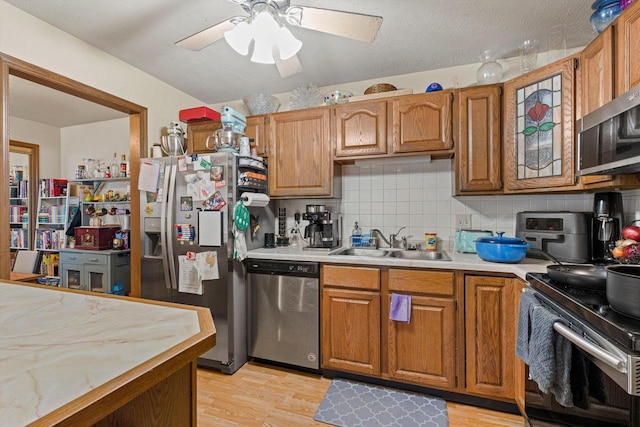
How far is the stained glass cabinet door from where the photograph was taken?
178cm

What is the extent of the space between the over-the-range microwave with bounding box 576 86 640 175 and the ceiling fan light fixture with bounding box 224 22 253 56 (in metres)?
1.63

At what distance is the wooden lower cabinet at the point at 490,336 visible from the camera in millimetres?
1786

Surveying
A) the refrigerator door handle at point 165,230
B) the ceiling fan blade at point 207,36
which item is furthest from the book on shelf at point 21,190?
the ceiling fan blade at point 207,36

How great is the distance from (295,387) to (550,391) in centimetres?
149

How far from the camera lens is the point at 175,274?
2.39 m

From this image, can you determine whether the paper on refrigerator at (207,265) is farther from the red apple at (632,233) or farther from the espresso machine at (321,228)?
the red apple at (632,233)

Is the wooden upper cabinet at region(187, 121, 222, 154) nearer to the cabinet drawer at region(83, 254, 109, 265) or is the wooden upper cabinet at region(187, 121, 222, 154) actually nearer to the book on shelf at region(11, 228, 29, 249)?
the cabinet drawer at region(83, 254, 109, 265)

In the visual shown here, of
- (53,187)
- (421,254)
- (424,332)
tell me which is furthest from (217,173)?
(53,187)

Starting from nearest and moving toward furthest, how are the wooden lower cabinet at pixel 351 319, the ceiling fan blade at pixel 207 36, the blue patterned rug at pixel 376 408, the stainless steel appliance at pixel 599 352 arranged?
the stainless steel appliance at pixel 599 352, the ceiling fan blade at pixel 207 36, the blue patterned rug at pixel 376 408, the wooden lower cabinet at pixel 351 319

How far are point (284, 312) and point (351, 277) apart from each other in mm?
591

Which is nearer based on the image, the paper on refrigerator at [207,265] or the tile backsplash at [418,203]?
the paper on refrigerator at [207,265]

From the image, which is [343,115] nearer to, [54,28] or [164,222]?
[164,222]

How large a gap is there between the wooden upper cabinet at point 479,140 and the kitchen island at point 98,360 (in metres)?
2.02

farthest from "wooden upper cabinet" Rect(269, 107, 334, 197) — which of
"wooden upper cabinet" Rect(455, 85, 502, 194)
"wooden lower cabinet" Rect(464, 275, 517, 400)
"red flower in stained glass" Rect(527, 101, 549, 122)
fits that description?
"red flower in stained glass" Rect(527, 101, 549, 122)
